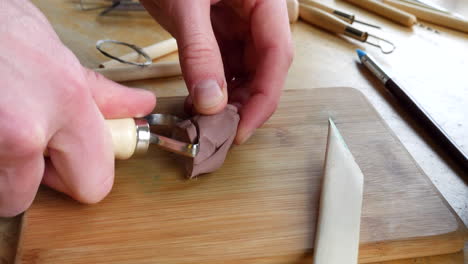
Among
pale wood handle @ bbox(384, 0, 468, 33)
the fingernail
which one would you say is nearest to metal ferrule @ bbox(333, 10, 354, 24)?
pale wood handle @ bbox(384, 0, 468, 33)

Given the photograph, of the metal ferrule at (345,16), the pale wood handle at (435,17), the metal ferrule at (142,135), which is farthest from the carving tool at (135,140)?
the pale wood handle at (435,17)

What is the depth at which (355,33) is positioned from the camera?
1617 millimetres

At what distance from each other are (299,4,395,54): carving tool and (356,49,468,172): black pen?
6.5 inches

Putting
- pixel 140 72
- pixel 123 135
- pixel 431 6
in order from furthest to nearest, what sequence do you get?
1. pixel 431 6
2. pixel 140 72
3. pixel 123 135

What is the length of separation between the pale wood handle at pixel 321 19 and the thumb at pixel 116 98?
38.6 inches

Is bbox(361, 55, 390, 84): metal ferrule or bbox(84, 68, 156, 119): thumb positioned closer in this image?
bbox(84, 68, 156, 119): thumb

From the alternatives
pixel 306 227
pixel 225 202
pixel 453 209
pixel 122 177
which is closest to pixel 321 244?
pixel 306 227

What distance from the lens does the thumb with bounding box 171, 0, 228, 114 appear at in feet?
2.93

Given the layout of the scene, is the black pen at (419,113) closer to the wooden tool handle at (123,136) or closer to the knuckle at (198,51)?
the knuckle at (198,51)

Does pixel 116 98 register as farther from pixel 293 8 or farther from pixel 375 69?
pixel 293 8

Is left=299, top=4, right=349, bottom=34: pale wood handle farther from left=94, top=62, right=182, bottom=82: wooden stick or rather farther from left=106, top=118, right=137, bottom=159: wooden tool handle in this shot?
left=106, top=118, right=137, bottom=159: wooden tool handle

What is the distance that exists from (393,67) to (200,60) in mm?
890

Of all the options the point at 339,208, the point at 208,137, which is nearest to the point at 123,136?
the point at 208,137

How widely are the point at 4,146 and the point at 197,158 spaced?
0.38 metres
